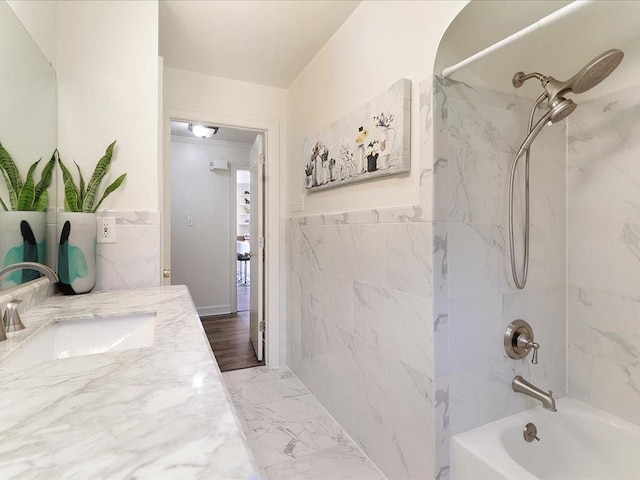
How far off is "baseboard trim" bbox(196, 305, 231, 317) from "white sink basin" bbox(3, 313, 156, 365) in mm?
3250

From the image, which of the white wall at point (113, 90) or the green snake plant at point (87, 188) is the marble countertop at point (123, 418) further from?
the white wall at point (113, 90)

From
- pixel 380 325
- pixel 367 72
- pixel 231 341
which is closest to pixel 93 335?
pixel 380 325

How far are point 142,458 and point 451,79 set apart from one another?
4.69 ft

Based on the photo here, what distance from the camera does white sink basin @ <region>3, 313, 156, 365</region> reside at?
95 cm

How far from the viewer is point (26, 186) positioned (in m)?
1.23

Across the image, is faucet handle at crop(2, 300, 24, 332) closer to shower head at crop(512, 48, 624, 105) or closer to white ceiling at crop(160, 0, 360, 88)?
white ceiling at crop(160, 0, 360, 88)

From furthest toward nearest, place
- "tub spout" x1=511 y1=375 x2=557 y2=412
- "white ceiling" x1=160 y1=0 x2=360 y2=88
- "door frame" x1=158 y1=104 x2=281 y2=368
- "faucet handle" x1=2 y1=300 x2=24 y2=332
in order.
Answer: "door frame" x1=158 y1=104 x2=281 y2=368 < "white ceiling" x1=160 y1=0 x2=360 y2=88 < "tub spout" x1=511 y1=375 x2=557 y2=412 < "faucet handle" x1=2 y1=300 x2=24 y2=332

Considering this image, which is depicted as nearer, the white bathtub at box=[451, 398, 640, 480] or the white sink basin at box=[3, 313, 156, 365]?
the white sink basin at box=[3, 313, 156, 365]

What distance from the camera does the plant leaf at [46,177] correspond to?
1337mm

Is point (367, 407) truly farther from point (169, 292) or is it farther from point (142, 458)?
point (142, 458)

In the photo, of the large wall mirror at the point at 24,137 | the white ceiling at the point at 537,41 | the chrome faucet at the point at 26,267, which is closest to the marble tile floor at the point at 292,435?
the chrome faucet at the point at 26,267

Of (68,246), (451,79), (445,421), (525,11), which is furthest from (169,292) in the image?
(525,11)

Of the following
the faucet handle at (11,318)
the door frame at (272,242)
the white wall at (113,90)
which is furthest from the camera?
the door frame at (272,242)

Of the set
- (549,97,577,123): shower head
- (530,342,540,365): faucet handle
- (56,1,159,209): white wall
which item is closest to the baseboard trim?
(56,1,159,209): white wall
